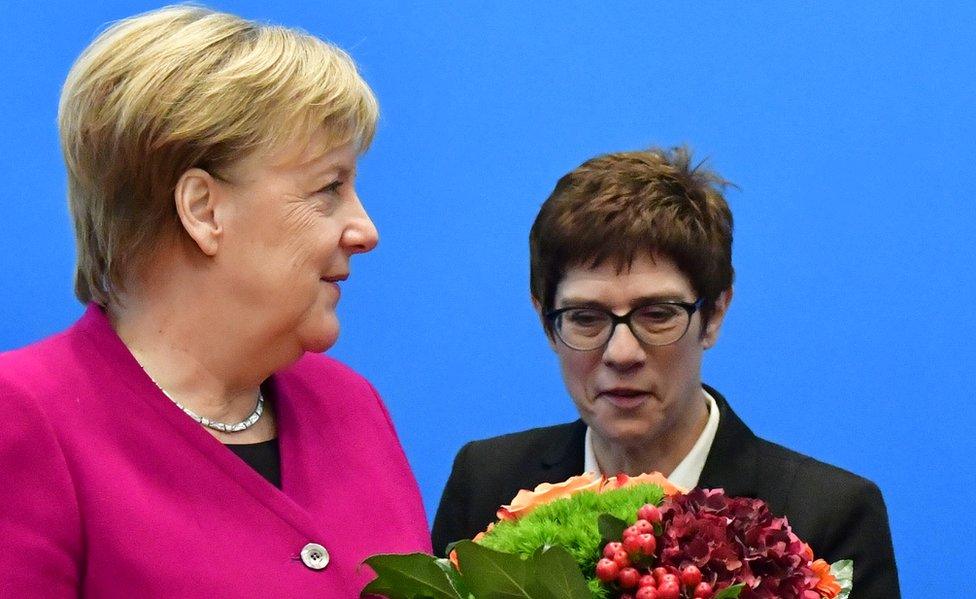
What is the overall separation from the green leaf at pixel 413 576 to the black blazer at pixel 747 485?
77 cm

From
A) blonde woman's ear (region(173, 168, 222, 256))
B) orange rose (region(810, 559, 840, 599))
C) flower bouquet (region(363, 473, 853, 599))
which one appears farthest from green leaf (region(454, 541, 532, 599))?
blonde woman's ear (region(173, 168, 222, 256))

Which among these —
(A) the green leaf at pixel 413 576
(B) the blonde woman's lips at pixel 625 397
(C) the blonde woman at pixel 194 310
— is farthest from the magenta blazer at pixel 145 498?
(B) the blonde woman's lips at pixel 625 397

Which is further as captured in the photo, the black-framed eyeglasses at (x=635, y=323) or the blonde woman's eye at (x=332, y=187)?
the black-framed eyeglasses at (x=635, y=323)

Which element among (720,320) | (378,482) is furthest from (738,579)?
(720,320)

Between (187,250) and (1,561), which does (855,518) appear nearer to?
(187,250)

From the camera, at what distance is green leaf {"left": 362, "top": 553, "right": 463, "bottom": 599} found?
1247 mm

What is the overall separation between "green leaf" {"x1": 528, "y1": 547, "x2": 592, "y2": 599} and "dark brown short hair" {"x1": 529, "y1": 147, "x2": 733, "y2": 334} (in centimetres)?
84

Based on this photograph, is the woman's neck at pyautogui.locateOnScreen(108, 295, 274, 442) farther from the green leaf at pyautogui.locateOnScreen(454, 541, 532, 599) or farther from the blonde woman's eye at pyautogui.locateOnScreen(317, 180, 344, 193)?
the green leaf at pyautogui.locateOnScreen(454, 541, 532, 599)

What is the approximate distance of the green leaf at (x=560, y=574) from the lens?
1.16 m

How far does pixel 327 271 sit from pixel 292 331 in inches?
2.8

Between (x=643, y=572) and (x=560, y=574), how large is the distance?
0.09 metres

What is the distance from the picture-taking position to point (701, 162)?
2115mm

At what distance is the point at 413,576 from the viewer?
126 centimetres

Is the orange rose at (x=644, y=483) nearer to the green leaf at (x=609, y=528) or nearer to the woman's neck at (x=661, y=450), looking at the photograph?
the green leaf at (x=609, y=528)
